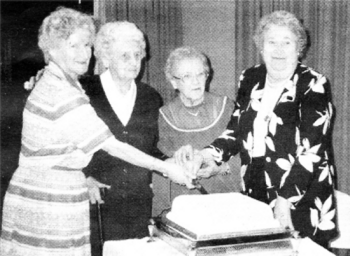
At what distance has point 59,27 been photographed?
6.21 ft

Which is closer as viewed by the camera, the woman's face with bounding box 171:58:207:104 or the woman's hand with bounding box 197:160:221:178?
the woman's hand with bounding box 197:160:221:178

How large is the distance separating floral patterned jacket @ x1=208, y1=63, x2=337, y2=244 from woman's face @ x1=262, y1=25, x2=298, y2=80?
0.04 meters

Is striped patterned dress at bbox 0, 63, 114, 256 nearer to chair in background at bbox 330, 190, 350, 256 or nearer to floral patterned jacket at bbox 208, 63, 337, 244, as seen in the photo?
floral patterned jacket at bbox 208, 63, 337, 244

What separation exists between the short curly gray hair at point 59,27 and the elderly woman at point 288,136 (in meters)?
0.60

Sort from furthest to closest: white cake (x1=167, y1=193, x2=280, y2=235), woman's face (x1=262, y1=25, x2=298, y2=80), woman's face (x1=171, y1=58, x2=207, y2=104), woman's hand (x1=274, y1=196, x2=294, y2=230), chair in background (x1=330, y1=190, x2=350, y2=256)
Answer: woman's face (x1=171, y1=58, x2=207, y2=104)
chair in background (x1=330, y1=190, x2=350, y2=256)
woman's face (x1=262, y1=25, x2=298, y2=80)
woman's hand (x1=274, y1=196, x2=294, y2=230)
white cake (x1=167, y1=193, x2=280, y2=235)

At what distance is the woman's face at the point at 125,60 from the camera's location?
2.21 metres

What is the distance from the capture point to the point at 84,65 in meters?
1.95

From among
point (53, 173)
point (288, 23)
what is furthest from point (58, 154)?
point (288, 23)

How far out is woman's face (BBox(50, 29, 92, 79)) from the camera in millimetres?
1895

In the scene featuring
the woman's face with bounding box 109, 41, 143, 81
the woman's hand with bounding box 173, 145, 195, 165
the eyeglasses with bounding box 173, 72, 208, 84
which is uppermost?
the woman's face with bounding box 109, 41, 143, 81

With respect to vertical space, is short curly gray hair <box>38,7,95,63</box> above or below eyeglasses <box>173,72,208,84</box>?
above

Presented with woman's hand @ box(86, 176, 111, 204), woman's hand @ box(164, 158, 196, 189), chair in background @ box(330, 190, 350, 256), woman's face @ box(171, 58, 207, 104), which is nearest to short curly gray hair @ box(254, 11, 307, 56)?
woman's face @ box(171, 58, 207, 104)

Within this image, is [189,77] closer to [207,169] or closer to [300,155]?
[207,169]

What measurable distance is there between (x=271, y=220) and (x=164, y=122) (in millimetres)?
1021
